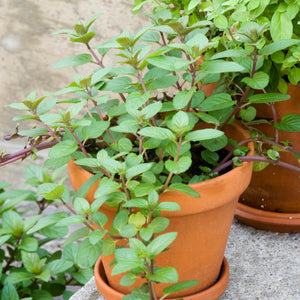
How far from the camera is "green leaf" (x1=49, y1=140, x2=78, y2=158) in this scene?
0.82m

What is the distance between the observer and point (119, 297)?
963mm

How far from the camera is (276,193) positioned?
120 cm

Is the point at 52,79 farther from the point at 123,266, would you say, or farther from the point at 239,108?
the point at 123,266

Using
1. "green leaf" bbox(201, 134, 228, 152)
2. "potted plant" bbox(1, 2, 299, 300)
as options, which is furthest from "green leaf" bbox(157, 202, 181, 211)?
"green leaf" bbox(201, 134, 228, 152)

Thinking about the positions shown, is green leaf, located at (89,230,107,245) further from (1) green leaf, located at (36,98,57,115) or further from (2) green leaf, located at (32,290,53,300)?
(2) green leaf, located at (32,290,53,300)

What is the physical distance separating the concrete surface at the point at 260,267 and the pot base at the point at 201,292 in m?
0.05

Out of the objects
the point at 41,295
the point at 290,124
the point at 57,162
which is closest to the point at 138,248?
the point at 57,162

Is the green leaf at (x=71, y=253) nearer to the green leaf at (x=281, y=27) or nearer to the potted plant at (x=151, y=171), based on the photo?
the potted plant at (x=151, y=171)

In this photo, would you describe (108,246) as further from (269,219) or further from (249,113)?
(269,219)

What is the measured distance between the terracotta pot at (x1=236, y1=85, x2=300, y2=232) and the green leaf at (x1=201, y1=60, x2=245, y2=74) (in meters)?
0.36

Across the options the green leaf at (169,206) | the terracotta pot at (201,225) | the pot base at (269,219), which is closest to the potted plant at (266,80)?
the pot base at (269,219)

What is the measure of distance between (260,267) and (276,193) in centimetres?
20

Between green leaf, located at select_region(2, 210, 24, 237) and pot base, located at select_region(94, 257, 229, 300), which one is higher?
pot base, located at select_region(94, 257, 229, 300)

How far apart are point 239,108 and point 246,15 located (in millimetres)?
193
